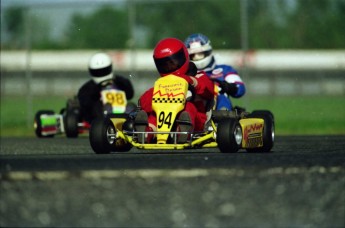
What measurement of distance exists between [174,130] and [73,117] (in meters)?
4.67

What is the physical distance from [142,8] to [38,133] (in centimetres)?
309

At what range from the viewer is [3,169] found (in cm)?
260

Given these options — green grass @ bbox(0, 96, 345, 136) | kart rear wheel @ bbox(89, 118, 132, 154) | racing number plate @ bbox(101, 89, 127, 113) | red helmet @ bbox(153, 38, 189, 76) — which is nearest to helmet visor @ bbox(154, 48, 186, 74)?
red helmet @ bbox(153, 38, 189, 76)

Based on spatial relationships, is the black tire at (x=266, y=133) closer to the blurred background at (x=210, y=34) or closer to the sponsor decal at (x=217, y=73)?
the sponsor decal at (x=217, y=73)

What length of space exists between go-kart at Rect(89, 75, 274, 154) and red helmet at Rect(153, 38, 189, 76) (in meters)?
0.16

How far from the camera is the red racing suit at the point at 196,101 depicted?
7277 mm

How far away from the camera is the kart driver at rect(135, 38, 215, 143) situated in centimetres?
723

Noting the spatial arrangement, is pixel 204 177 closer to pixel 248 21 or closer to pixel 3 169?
pixel 3 169

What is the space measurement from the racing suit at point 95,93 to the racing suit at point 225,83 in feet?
7.56

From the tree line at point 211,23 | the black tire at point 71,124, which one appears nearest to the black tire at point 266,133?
the black tire at point 71,124

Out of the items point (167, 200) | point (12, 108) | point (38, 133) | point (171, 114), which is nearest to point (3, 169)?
point (167, 200)

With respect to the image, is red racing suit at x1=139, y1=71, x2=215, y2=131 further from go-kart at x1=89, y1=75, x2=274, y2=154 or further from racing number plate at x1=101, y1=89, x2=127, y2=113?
racing number plate at x1=101, y1=89, x2=127, y2=113

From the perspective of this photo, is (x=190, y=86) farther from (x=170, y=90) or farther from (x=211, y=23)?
(x=211, y=23)

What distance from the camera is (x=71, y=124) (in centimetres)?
1177
